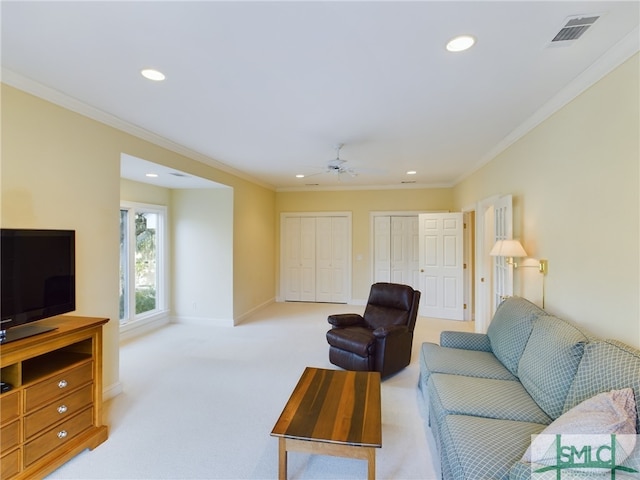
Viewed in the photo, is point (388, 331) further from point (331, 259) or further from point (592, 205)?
point (331, 259)

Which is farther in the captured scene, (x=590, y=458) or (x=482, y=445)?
(x=482, y=445)

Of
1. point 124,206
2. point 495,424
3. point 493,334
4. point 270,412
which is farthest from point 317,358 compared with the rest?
point 124,206

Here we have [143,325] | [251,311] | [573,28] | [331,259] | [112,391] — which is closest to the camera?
[573,28]

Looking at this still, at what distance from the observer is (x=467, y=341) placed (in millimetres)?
2980

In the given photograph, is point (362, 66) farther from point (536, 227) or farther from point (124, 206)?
point (124, 206)

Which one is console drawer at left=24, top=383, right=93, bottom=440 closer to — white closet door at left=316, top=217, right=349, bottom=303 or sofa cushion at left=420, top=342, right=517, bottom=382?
sofa cushion at left=420, top=342, right=517, bottom=382

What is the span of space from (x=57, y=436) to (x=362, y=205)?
5.98m

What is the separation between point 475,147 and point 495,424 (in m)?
3.29

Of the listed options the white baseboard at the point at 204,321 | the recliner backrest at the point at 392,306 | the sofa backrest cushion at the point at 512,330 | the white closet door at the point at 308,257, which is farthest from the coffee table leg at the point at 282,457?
the white closet door at the point at 308,257

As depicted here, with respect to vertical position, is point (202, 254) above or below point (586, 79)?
below

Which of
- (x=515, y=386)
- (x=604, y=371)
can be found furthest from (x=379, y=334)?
(x=604, y=371)

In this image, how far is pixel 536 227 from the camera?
2.96 meters

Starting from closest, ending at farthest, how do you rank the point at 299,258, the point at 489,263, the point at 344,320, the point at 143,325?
the point at 344,320
the point at 489,263
the point at 143,325
the point at 299,258

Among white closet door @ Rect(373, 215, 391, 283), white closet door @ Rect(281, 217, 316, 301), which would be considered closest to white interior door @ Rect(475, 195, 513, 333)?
white closet door @ Rect(373, 215, 391, 283)
